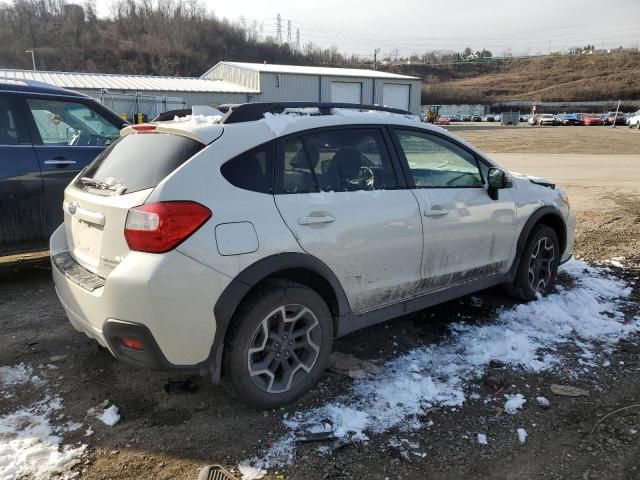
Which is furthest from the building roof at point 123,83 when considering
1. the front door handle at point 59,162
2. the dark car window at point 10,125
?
the front door handle at point 59,162

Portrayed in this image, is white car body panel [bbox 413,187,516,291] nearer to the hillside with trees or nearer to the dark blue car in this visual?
the dark blue car

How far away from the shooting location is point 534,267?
4797mm

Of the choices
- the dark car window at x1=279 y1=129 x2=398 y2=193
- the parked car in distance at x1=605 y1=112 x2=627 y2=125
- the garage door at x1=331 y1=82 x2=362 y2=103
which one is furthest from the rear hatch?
the parked car in distance at x1=605 y1=112 x2=627 y2=125

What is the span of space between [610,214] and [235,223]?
26.9 ft

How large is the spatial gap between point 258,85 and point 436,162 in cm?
3699

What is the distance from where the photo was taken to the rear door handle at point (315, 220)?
3.03 meters

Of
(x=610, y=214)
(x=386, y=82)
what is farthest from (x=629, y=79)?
(x=610, y=214)

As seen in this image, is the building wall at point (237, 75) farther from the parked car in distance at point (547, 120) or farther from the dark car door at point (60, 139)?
the parked car in distance at point (547, 120)

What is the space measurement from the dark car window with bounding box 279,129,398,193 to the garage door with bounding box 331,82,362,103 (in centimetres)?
3842

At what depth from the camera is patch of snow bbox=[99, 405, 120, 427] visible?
2992 mm

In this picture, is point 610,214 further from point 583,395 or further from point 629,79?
point 629,79

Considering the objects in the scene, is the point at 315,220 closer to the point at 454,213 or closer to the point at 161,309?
the point at 161,309

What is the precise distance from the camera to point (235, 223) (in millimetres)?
2773

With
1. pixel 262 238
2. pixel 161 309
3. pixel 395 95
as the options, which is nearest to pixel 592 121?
pixel 395 95
